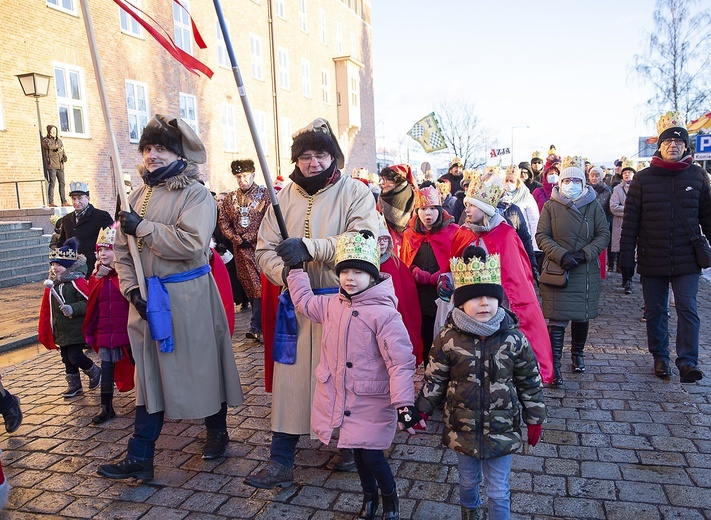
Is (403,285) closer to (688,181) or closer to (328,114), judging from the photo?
(688,181)

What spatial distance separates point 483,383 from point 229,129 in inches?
910

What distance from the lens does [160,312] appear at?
3.91 m

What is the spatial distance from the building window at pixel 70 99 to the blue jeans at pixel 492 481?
16.6 meters

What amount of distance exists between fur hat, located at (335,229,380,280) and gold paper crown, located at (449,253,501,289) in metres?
0.50

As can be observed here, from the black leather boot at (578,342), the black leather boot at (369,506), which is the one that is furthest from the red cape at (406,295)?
the black leather boot at (369,506)

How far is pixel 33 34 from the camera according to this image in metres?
15.7

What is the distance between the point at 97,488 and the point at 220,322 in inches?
51.5

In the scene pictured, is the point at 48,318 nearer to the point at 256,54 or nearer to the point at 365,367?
the point at 365,367

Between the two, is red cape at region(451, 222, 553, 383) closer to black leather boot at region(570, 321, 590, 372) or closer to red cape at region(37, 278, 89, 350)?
black leather boot at region(570, 321, 590, 372)

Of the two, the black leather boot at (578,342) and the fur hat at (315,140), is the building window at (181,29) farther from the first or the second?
the fur hat at (315,140)

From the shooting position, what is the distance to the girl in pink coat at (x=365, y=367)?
326 centimetres

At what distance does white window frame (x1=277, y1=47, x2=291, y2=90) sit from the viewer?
28.9m

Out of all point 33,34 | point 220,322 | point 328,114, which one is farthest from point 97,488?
point 328,114

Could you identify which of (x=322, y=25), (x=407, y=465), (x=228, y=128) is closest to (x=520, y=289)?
(x=407, y=465)
